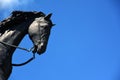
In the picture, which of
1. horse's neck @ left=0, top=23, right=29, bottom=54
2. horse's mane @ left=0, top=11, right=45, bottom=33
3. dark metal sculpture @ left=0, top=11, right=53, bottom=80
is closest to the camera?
dark metal sculpture @ left=0, top=11, right=53, bottom=80

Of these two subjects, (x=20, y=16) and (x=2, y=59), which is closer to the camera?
(x=2, y=59)

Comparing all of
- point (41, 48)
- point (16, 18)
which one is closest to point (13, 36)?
point (16, 18)

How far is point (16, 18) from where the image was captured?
12281 millimetres

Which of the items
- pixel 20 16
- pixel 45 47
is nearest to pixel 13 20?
pixel 20 16

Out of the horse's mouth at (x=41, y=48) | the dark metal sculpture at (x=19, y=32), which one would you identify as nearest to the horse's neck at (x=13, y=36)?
the dark metal sculpture at (x=19, y=32)

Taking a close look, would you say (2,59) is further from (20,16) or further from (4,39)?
(20,16)

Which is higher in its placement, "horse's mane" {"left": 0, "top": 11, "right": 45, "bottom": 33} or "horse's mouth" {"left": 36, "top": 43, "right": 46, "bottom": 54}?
"horse's mane" {"left": 0, "top": 11, "right": 45, "bottom": 33}

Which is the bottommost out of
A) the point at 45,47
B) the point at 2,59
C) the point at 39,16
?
the point at 2,59

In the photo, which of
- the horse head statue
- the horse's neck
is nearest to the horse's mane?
the horse's neck

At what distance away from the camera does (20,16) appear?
12.4 metres

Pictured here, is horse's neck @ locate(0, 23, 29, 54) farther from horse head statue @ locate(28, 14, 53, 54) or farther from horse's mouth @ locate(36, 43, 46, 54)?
horse's mouth @ locate(36, 43, 46, 54)

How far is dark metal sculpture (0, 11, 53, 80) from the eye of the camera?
11609 mm

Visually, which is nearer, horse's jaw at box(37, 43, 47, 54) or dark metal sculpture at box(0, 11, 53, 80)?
dark metal sculpture at box(0, 11, 53, 80)

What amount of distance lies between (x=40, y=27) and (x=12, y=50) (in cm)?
87
